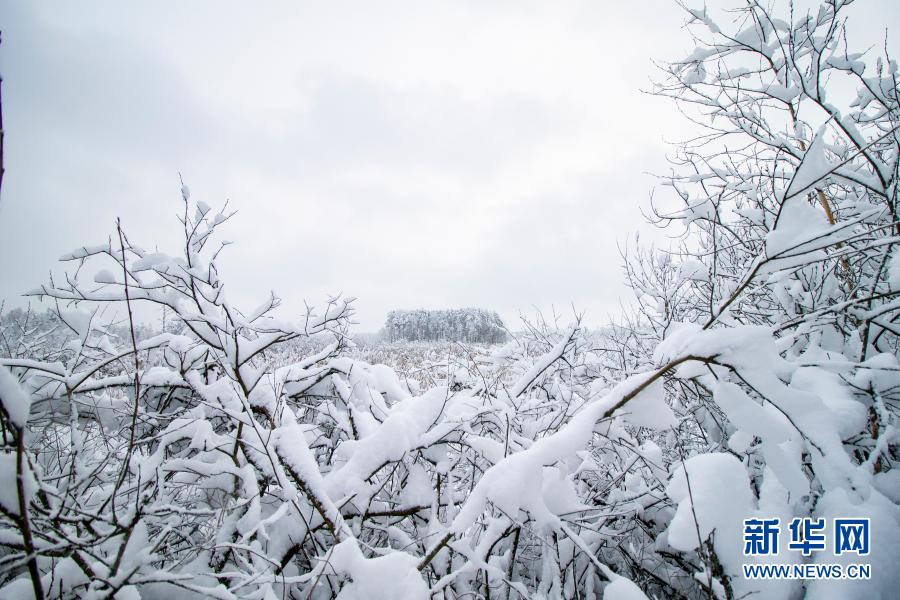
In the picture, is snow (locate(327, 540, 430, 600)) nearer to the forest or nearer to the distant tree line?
the forest

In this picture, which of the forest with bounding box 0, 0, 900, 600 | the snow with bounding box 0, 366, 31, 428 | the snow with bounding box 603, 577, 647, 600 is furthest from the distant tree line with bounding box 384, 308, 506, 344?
the snow with bounding box 0, 366, 31, 428

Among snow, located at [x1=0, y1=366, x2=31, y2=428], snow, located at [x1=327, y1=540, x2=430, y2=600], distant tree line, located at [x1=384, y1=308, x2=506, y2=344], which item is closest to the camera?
snow, located at [x1=0, y1=366, x2=31, y2=428]

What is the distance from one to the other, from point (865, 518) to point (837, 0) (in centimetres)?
A: 281

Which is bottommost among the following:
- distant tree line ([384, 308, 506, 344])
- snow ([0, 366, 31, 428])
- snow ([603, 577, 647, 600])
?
snow ([603, 577, 647, 600])

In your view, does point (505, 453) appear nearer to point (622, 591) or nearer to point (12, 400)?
point (622, 591)

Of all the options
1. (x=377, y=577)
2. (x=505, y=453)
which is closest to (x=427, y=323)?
(x=505, y=453)

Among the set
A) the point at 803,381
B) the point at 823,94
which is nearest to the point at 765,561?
the point at 803,381

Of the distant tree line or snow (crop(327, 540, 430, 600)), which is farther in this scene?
the distant tree line

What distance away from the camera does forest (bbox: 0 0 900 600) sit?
807 mm

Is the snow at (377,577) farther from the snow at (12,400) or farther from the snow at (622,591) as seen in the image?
the snow at (12,400)

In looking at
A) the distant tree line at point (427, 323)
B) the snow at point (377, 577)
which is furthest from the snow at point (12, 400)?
the distant tree line at point (427, 323)

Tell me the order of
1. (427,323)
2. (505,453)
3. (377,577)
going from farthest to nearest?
(427,323)
(505,453)
(377,577)

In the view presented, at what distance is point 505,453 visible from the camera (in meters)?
1.17

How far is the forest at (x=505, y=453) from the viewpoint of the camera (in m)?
0.81
